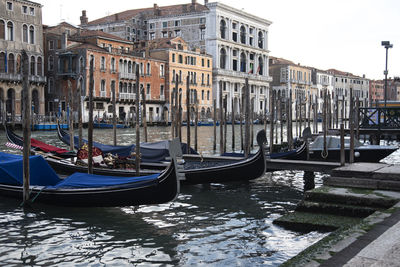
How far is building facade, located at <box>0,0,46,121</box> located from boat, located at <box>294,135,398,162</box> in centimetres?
1848

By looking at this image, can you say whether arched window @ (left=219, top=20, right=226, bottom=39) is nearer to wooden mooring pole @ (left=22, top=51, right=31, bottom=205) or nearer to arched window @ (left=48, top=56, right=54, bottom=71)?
arched window @ (left=48, top=56, right=54, bottom=71)

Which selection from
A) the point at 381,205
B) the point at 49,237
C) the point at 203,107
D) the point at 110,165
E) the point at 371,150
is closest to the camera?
the point at 381,205

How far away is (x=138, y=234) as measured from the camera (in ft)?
17.8

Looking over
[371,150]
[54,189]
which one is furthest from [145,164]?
[371,150]

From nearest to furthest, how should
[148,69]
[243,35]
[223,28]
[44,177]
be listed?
[44,177], [148,69], [223,28], [243,35]

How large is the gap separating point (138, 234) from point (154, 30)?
36.3 metres

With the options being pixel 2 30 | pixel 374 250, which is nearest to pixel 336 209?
pixel 374 250

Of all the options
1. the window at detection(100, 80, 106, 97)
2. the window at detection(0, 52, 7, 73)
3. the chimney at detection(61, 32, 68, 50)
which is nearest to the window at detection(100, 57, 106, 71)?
the window at detection(100, 80, 106, 97)

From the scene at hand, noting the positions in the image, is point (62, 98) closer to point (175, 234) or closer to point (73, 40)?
point (73, 40)

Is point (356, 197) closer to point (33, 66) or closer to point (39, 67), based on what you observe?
point (33, 66)

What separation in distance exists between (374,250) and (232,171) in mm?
4666

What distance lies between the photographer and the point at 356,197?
4945 millimetres

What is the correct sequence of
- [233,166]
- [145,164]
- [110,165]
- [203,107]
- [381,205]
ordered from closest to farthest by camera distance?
[381,205] < [233,166] < [110,165] < [145,164] < [203,107]

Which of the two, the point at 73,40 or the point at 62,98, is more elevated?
the point at 73,40
